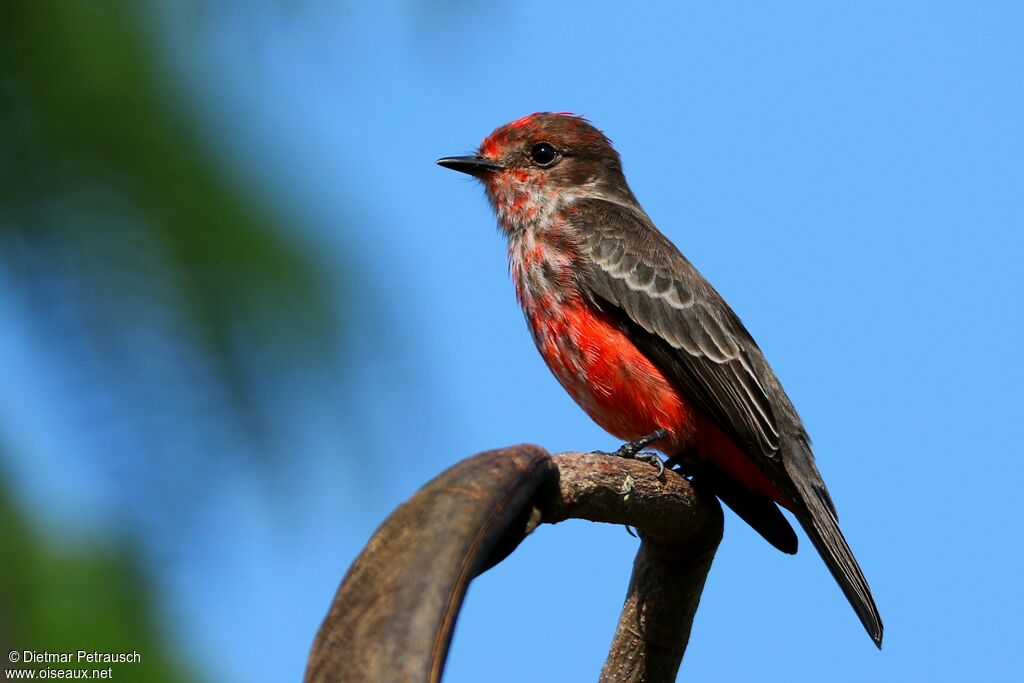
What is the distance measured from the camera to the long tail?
18.5ft

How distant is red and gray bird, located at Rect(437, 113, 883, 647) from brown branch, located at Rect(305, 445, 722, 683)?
4.54ft

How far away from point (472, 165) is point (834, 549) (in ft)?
11.3

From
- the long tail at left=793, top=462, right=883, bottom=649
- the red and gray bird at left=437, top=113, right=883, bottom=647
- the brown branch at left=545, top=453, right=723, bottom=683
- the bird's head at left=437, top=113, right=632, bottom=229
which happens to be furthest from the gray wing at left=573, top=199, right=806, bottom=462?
the brown branch at left=545, top=453, right=723, bottom=683

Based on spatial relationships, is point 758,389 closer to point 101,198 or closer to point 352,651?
point 101,198

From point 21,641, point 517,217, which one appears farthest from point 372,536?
point 517,217

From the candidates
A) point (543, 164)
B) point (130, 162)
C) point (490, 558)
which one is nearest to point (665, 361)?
point (543, 164)

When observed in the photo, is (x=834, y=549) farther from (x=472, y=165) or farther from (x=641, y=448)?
(x=472, y=165)

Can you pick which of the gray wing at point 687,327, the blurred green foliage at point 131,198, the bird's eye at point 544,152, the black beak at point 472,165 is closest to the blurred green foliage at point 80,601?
the blurred green foliage at point 131,198

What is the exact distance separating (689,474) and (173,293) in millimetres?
3227

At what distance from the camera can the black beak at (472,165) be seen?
812 centimetres

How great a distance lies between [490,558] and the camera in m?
3.39

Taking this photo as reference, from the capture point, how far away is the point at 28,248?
13.0ft

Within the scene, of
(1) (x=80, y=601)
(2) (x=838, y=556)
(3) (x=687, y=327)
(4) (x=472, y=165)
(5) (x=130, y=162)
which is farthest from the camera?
(4) (x=472, y=165)

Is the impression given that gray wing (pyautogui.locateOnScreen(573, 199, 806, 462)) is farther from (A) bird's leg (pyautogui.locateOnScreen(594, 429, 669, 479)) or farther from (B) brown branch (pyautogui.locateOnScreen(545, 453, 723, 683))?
(B) brown branch (pyautogui.locateOnScreen(545, 453, 723, 683))
